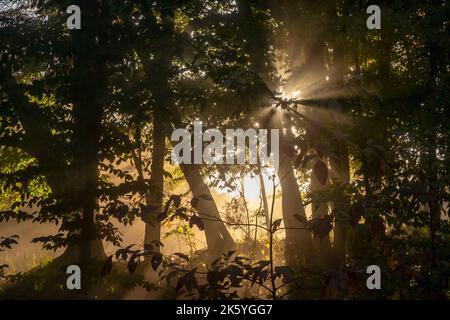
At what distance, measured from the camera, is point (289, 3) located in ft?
33.7

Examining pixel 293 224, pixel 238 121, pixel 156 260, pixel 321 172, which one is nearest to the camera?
pixel 321 172

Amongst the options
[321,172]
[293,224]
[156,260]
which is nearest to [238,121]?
[293,224]

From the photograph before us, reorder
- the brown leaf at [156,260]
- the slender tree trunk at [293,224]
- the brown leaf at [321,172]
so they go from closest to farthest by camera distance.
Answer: the brown leaf at [321,172], the brown leaf at [156,260], the slender tree trunk at [293,224]

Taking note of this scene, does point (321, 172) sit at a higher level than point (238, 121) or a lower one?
lower

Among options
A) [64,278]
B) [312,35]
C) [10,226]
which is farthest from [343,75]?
[10,226]

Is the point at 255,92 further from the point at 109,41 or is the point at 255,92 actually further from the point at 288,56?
the point at 288,56

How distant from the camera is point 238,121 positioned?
9367 mm

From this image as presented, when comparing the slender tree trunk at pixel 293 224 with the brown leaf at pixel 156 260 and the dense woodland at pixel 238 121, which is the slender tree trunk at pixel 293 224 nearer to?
the dense woodland at pixel 238 121

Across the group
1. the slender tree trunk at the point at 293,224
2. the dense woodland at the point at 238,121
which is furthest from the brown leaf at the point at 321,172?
the slender tree trunk at the point at 293,224

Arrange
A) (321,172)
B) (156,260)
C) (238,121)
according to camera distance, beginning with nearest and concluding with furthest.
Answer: (321,172)
(156,260)
(238,121)

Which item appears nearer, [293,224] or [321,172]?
[321,172]

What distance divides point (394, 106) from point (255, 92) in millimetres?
6440

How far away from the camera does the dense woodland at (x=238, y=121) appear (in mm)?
3568

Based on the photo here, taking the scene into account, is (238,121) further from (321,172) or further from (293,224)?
(321,172)
